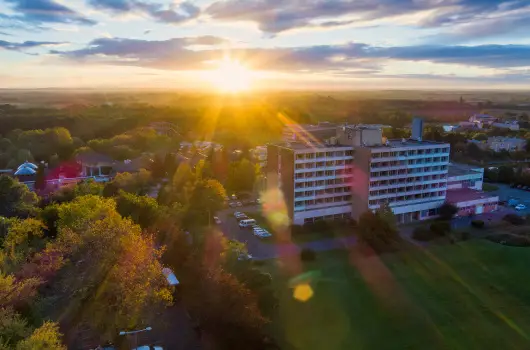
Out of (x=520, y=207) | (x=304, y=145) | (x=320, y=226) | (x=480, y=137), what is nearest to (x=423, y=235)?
(x=320, y=226)

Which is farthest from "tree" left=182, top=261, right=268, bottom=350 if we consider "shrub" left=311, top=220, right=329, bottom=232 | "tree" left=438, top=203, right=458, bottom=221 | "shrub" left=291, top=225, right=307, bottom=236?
"tree" left=438, top=203, right=458, bottom=221

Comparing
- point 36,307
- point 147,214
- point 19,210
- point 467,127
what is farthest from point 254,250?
Result: point 467,127

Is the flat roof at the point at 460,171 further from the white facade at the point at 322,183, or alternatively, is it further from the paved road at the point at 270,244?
the paved road at the point at 270,244

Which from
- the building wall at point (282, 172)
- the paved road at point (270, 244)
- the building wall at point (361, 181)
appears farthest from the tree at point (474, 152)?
the building wall at point (282, 172)

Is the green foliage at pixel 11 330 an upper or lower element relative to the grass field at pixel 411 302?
upper

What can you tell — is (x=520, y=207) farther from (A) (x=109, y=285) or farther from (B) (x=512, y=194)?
(A) (x=109, y=285)

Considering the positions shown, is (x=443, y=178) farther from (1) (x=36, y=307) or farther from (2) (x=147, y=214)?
(1) (x=36, y=307)

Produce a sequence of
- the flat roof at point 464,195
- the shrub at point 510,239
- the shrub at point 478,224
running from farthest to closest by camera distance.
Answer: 1. the flat roof at point 464,195
2. the shrub at point 478,224
3. the shrub at point 510,239
